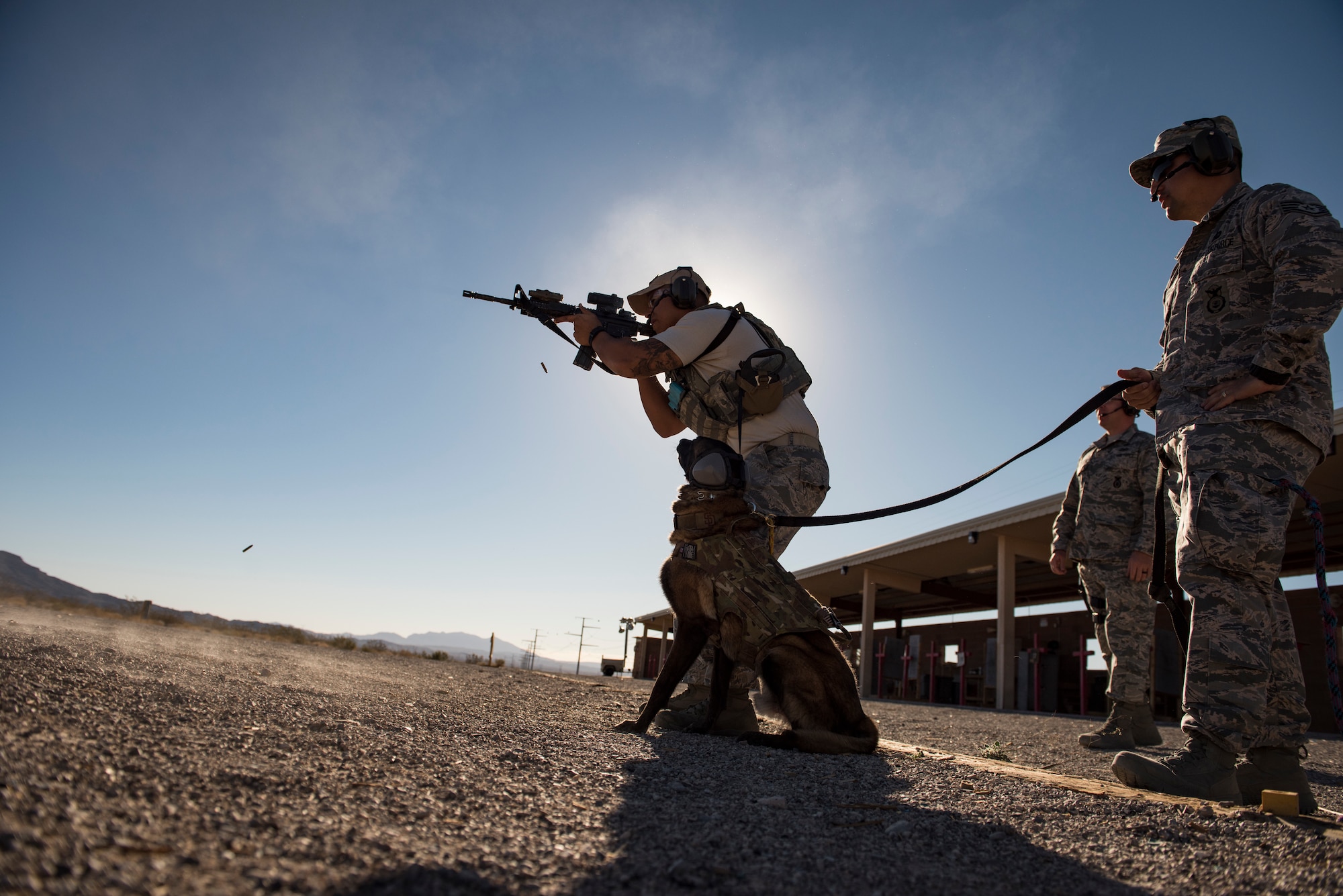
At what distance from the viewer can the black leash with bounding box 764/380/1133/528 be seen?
2.58 meters

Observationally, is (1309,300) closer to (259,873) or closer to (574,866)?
(574,866)

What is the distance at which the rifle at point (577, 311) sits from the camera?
13.5ft

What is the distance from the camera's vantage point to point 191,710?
1746 millimetres

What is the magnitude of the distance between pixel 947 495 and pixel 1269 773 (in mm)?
1265

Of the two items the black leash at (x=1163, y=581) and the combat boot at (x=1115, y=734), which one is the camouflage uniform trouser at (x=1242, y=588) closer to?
the black leash at (x=1163, y=581)

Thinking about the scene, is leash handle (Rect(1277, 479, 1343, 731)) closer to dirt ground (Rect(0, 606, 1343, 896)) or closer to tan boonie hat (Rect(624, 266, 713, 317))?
dirt ground (Rect(0, 606, 1343, 896))

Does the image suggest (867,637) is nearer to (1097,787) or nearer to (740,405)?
(740,405)

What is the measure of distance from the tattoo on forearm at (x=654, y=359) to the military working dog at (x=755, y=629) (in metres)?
0.68

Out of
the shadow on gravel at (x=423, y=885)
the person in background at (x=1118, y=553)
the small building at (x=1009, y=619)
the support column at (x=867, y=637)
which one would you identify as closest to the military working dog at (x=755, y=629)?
the shadow on gravel at (x=423, y=885)

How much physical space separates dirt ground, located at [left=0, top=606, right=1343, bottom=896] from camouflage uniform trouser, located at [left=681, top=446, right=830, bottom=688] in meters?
1.01

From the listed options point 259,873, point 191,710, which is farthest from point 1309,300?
point 191,710

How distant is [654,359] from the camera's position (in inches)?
127

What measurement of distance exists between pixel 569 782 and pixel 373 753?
444 millimetres

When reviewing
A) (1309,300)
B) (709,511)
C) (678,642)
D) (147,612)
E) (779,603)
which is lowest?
(147,612)
